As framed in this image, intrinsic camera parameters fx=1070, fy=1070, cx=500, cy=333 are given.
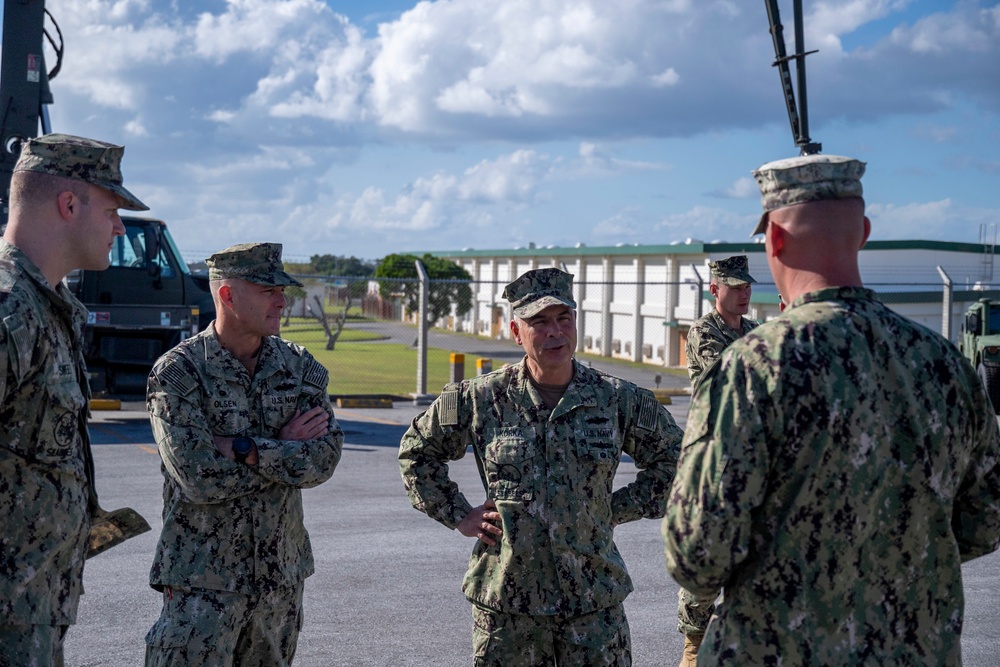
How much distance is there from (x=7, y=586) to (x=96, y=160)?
4.31ft

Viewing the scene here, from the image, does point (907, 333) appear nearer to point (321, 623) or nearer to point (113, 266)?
point (321, 623)

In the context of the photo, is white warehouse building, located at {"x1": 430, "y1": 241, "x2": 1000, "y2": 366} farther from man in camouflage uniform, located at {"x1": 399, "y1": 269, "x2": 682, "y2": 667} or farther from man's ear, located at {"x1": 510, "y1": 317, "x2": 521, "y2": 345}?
man in camouflage uniform, located at {"x1": 399, "y1": 269, "x2": 682, "y2": 667}

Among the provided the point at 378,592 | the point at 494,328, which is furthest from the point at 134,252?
the point at 494,328

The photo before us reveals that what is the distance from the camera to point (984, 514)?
2689 mm

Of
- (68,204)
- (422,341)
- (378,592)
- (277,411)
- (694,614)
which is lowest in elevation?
(378,592)

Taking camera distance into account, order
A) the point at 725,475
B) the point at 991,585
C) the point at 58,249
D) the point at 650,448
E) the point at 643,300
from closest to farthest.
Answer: the point at 725,475 < the point at 58,249 < the point at 650,448 < the point at 991,585 < the point at 643,300

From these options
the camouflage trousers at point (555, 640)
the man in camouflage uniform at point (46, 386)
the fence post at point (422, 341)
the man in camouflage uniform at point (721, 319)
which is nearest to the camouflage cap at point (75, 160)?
the man in camouflage uniform at point (46, 386)

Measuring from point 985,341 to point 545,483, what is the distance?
15.2m

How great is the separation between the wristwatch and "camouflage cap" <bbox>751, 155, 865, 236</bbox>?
2.14 metres

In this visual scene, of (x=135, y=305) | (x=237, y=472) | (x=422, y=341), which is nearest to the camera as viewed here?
(x=237, y=472)

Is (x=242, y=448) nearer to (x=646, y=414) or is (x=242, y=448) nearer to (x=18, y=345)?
(x=18, y=345)

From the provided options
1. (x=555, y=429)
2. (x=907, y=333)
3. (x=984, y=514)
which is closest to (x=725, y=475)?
(x=907, y=333)

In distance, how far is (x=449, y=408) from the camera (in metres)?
4.09

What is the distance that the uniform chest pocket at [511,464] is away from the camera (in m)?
3.86
